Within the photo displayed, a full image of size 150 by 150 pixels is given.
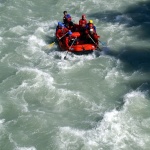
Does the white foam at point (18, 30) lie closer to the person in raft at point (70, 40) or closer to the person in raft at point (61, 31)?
the person in raft at point (61, 31)

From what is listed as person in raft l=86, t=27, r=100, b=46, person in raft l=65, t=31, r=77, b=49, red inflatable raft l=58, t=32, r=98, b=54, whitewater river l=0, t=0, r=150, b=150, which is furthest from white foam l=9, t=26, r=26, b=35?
person in raft l=86, t=27, r=100, b=46

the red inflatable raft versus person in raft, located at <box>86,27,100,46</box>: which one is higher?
person in raft, located at <box>86,27,100,46</box>

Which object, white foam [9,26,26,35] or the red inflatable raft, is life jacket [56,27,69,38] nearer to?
the red inflatable raft

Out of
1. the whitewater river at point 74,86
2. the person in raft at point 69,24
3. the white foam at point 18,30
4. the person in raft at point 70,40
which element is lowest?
the whitewater river at point 74,86

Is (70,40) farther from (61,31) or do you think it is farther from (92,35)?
(92,35)

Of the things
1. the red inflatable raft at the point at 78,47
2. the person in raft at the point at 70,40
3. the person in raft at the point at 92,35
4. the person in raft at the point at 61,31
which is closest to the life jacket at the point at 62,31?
the person in raft at the point at 61,31

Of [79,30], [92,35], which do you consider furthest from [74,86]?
[79,30]

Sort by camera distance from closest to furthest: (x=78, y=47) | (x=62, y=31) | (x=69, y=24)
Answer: (x=78, y=47) < (x=62, y=31) < (x=69, y=24)

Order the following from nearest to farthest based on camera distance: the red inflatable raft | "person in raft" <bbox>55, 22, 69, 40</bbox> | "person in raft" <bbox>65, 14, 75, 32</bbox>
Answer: the red inflatable raft
"person in raft" <bbox>55, 22, 69, 40</bbox>
"person in raft" <bbox>65, 14, 75, 32</bbox>

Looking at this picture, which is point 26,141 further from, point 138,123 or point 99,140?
point 138,123

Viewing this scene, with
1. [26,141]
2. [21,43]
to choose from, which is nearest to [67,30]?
[21,43]
